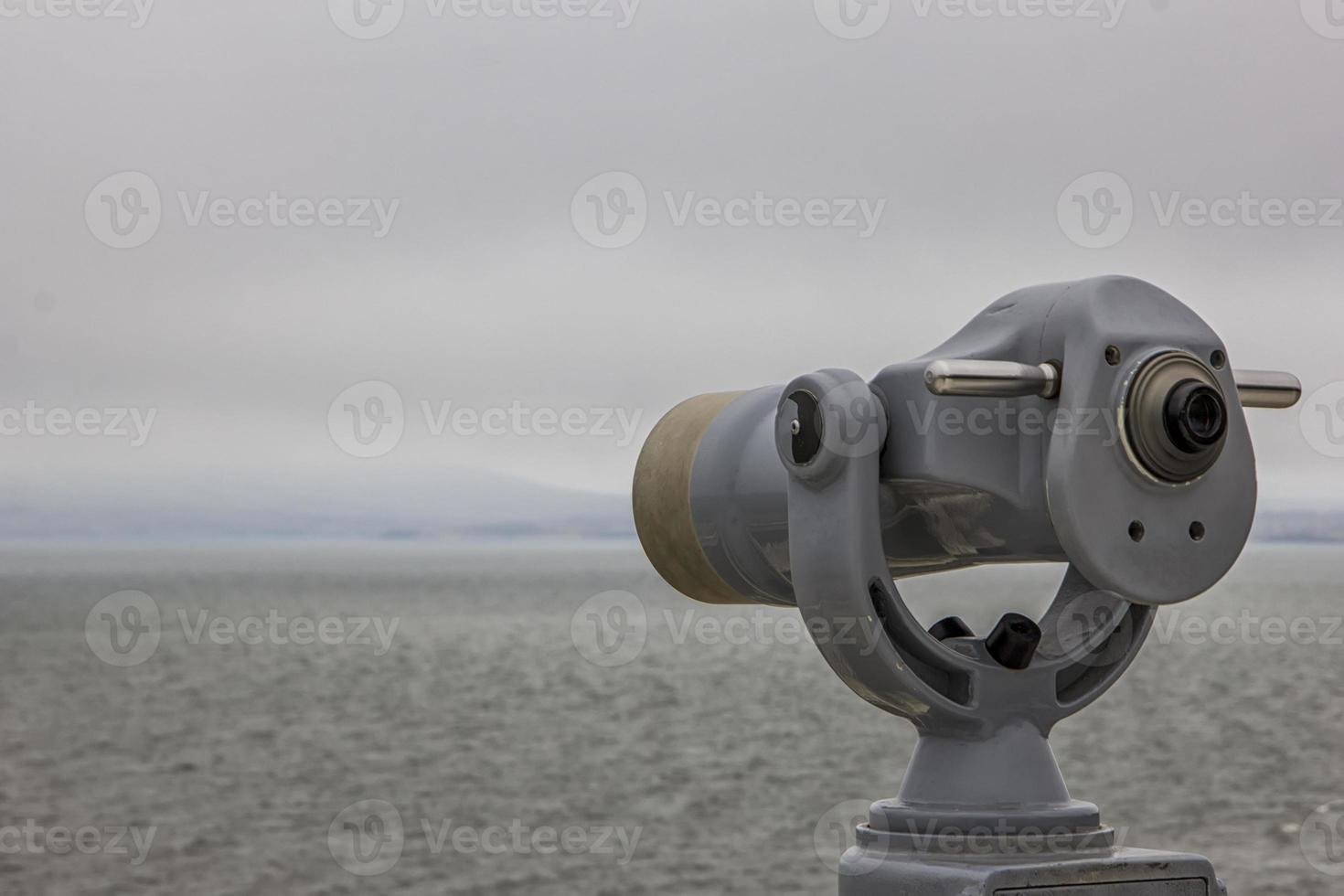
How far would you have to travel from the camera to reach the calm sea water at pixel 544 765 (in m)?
20.4

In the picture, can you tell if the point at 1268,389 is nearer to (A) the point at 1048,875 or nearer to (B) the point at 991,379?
(B) the point at 991,379

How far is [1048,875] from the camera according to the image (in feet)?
4.48

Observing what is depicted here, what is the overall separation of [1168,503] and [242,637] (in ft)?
165

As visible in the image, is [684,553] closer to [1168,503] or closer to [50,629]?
[1168,503]

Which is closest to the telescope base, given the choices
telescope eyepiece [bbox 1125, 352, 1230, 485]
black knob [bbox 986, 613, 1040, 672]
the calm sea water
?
black knob [bbox 986, 613, 1040, 672]

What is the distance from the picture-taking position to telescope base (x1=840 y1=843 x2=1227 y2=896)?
1352 mm

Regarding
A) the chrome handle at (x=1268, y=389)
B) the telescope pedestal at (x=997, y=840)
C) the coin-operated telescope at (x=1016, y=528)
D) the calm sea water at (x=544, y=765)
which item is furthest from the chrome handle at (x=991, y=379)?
the calm sea water at (x=544, y=765)

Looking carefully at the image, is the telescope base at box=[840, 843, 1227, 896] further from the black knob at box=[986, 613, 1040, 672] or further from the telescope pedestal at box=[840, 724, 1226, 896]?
the black knob at box=[986, 613, 1040, 672]

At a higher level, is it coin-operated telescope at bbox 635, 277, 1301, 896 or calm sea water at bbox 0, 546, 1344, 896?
coin-operated telescope at bbox 635, 277, 1301, 896

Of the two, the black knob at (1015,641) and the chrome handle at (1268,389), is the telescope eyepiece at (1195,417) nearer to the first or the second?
the chrome handle at (1268,389)

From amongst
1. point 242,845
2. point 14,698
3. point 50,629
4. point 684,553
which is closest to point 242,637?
point 50,629

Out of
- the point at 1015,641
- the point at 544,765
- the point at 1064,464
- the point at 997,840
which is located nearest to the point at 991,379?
the point at 1064,464

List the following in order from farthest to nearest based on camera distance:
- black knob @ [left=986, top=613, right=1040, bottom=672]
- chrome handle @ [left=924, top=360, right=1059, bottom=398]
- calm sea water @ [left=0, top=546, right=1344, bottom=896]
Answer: calm sea water @ [left=0, top=546, right=1344, bottom=896] < black knob @ [left=986, top=613, right=1040, bottom=672] < chrome handle @ [left=924, top=360, right=1059, bottom=398]

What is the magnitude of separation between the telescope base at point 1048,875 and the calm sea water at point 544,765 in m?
10.5
